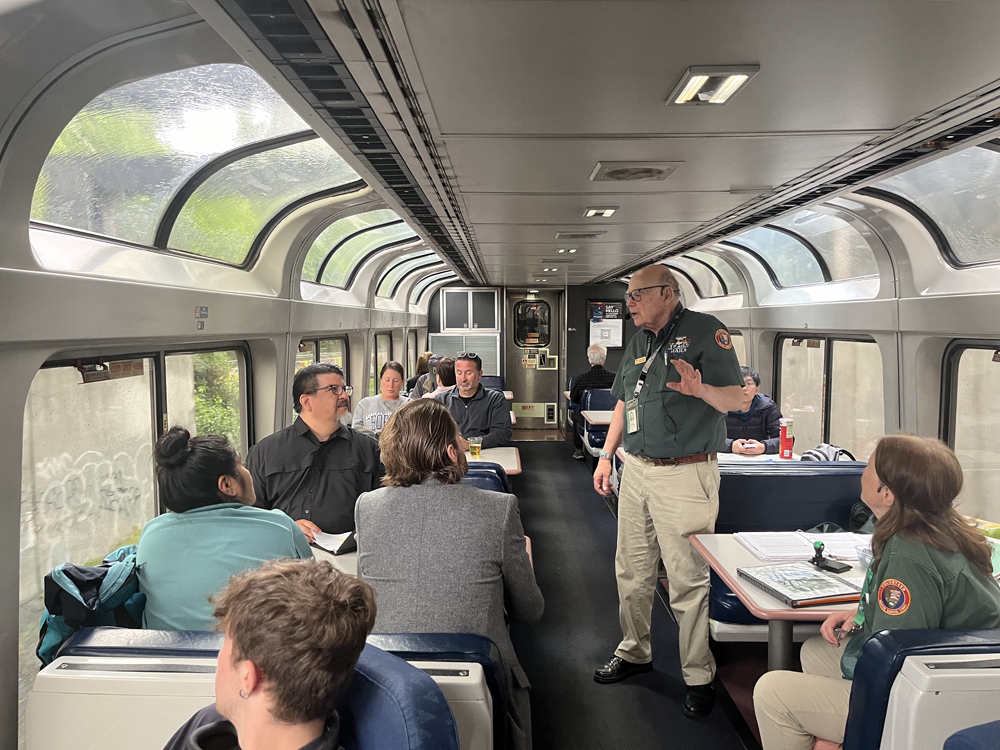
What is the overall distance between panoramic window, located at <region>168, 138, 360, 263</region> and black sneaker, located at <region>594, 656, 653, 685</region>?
3276 millimetres

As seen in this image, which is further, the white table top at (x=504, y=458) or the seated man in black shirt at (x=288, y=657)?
the white table top at (x=504, y=458)

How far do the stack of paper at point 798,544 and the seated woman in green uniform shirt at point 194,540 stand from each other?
2.09 meters

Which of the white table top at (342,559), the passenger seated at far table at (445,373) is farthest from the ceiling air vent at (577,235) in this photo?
the white table top at (342,559)

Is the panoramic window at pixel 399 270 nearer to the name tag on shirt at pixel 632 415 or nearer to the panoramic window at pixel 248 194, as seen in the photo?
the panoramic window at pixel 248 194

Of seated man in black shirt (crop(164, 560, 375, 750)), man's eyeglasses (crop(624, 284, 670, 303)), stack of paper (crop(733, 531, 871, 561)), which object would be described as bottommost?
stack of paper (crop(733, 531, 871, 561))

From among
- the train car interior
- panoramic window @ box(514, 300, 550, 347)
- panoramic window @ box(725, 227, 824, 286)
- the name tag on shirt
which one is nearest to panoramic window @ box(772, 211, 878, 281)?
the train car interior

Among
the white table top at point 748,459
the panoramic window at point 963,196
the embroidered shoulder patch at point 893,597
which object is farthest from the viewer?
the white table top at point 748,459

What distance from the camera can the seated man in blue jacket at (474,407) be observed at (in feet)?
18.7

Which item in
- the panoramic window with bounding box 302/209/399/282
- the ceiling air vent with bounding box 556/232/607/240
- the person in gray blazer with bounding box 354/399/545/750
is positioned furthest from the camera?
the panoramic window with bounding box 302/209/399/282

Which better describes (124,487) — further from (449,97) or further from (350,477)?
(449,97)

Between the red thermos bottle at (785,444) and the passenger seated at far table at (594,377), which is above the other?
the passenger seated at far table at (594,377)

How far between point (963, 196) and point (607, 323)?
835 cm

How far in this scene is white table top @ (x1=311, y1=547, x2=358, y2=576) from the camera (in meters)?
2.88

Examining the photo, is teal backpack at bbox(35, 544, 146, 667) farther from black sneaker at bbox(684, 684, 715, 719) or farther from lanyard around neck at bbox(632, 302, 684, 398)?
black sneaker at bbox(684, 684, 715, 719)
